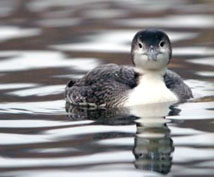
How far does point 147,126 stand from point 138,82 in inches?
70.2

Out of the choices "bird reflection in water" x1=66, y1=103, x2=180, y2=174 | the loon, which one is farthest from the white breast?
"bird reflection in water" x1=66, y1=103, x2=180, y2=174

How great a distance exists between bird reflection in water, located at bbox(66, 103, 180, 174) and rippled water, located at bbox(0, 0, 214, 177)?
1cm

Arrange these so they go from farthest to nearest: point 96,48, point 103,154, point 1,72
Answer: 1. point 96,48
2. point 1,72
3. point 103,154

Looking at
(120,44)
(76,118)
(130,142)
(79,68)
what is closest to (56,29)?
(120,44)

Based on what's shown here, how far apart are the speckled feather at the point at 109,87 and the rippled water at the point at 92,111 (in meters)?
0.24

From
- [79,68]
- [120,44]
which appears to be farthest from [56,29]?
[79,68]

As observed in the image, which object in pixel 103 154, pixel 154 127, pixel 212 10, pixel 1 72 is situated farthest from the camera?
pixel 212 10

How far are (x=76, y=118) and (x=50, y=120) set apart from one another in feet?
1.33

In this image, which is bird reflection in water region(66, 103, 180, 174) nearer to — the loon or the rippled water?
the rippled water

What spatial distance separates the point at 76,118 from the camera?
14242mm

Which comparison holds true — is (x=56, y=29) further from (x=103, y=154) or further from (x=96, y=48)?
(x=103, y=154)

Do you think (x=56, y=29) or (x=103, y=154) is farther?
(x=56, y=29)

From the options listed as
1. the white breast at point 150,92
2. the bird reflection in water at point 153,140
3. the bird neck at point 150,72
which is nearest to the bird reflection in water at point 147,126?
the bird reflection in water at point 153,140

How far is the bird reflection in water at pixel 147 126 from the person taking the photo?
11.6 meters
